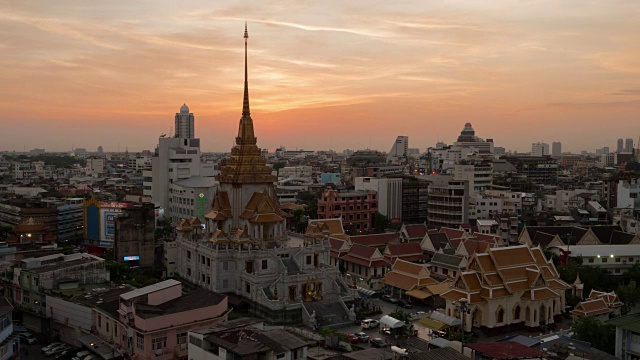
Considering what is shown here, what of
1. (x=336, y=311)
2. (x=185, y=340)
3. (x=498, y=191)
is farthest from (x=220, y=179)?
(x=498, y=191)

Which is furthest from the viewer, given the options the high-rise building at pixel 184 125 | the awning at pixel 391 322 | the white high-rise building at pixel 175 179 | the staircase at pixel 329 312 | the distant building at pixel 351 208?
the high-rise building at pixel 184 125

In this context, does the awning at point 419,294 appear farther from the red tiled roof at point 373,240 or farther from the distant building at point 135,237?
the distant building at point 135,237

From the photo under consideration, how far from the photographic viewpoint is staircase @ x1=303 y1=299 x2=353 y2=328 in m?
36.4

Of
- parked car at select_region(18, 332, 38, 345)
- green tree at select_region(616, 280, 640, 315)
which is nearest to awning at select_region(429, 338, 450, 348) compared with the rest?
green tree at select_region(616, 280, 640, 315)

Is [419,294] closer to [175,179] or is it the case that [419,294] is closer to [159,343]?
[159,343]

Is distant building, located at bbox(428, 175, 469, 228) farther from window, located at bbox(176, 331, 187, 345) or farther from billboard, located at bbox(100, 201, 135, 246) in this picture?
window, located at bbox(176, 331, 187, 345)

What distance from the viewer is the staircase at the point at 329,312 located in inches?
1435

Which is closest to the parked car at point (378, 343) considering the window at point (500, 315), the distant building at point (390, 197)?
the window at point (500, 315)

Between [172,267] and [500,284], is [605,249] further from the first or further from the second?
[172,267]

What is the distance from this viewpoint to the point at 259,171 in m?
44.3

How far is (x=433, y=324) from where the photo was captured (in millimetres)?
34438

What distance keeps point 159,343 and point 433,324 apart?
592 inches

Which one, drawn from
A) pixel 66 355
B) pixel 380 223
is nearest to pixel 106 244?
pixel 66 355

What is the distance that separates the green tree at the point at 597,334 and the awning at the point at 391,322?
9017 mm
